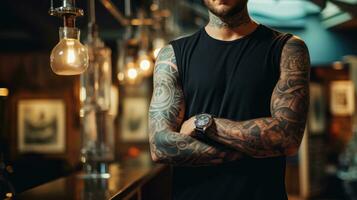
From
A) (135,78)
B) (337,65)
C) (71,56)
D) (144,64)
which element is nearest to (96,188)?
(71,56)

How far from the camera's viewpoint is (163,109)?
218cm

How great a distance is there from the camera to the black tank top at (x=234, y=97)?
2.03 meters

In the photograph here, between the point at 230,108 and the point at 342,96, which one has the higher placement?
the point at 230,108

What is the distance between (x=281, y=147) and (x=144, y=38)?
4.56 m

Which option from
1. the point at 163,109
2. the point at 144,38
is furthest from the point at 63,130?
the point at 163,109

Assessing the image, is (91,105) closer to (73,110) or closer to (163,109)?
(163,109)

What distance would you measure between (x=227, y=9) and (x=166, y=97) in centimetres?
44

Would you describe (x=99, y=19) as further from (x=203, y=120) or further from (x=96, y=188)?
(x=203, y=120)

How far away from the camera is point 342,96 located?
10.6 metres

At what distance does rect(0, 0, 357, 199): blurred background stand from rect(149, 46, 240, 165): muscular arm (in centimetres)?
284

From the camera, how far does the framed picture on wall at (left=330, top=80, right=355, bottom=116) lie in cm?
1056

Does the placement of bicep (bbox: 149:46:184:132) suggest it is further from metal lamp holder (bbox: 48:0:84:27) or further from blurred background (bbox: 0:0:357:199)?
blurred background (bbox: 0:0:357:199)

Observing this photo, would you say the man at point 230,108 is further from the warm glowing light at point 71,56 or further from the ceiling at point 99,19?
the ceiling at point 99,19

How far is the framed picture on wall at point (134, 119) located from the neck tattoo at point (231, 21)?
7724 millimetres
